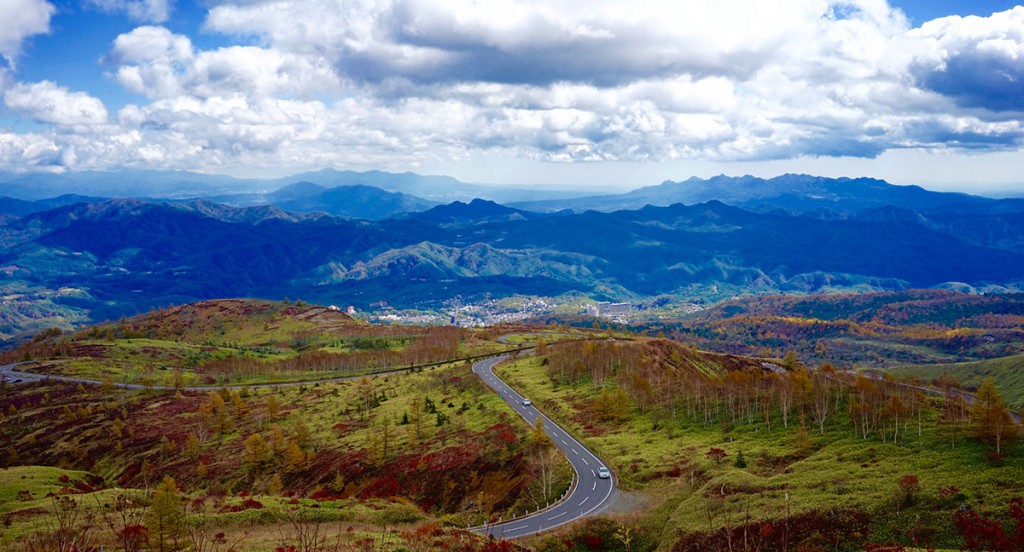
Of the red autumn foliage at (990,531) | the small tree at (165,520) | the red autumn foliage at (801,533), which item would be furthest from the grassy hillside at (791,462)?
the small tree at (165,520)

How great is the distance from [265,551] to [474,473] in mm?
43968

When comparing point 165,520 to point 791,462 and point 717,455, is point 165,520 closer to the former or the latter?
point 717,455

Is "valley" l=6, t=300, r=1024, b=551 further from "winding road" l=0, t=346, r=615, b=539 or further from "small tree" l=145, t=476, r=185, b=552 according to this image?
"small tree" l=145, t=476, r=185, b=552

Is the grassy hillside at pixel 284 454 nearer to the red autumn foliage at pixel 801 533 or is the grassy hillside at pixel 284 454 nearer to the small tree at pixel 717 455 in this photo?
the small tree at pixel 717 455

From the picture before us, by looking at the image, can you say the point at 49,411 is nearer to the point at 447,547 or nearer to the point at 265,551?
the point at 265,551

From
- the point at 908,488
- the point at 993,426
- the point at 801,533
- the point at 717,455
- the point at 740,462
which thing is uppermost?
the point at 993,426

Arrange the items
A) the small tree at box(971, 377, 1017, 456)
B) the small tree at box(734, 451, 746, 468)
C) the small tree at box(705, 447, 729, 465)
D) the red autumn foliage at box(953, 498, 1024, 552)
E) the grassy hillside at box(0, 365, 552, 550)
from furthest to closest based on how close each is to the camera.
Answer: the small tree at box(705, 447, 729, 465), the small tree at box(734, 451, 746, 468), the grassy hillside at box(0, 365, 552, 550), the small tree at box(971, 377, 1017, 456), the red autumn foliage at box(953, 498, 1024, 552)

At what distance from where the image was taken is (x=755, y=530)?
54031 mm

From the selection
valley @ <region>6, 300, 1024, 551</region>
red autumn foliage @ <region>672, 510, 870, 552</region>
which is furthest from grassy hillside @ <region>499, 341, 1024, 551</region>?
valley @ <region>6, 300, 1024, 551</region>

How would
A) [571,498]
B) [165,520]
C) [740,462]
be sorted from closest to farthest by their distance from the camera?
1. [165,520]
2. [740,462]
3. [571,498]

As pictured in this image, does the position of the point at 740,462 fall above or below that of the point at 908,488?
below

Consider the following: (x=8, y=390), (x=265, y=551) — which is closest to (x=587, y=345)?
(x=265, y=551)

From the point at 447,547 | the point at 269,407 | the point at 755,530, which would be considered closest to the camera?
the point at 447,547

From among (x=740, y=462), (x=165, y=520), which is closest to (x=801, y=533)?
(x=740, y=462)
